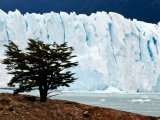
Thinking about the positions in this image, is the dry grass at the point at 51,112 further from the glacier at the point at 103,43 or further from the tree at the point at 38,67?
the glacier at the point at 103,43

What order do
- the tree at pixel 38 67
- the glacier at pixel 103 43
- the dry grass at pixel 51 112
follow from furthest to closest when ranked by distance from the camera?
1. the glacier at pixel 103 43
2. the tree at pixel 38 67
3. the dry grass at pixel 51 112

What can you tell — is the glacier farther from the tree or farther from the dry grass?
the dry grass

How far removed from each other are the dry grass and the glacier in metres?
68.8

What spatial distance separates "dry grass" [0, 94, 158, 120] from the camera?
16.0 metres

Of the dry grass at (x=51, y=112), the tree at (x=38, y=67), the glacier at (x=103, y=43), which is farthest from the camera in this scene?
Answer: the glacier at (x=103, y=43)

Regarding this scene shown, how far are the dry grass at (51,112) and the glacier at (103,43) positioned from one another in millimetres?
68800

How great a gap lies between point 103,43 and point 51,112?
75116mm

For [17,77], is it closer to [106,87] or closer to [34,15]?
[106,87]

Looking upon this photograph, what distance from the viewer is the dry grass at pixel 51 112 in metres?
16.0

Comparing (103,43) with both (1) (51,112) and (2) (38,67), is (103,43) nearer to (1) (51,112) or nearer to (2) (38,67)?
(2) (38,67)

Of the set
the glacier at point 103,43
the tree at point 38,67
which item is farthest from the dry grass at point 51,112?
the glacier at point 103,43

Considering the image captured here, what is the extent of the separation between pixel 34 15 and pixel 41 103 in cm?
7816

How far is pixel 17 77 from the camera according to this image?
1945 centimetres

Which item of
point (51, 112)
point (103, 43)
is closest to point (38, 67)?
point (51, 112)
